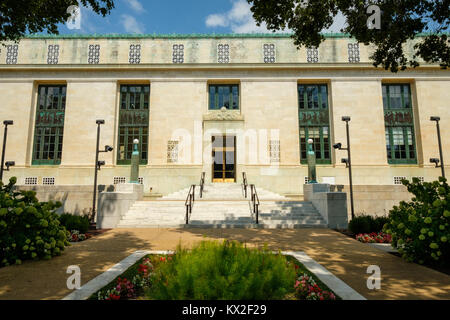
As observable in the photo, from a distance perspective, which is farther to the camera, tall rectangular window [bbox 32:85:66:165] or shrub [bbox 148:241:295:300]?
tall rectangular window [bbox 32:85:66:165]

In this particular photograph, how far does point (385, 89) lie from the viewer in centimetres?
2591

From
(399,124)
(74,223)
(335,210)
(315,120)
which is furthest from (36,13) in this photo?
(399,124)

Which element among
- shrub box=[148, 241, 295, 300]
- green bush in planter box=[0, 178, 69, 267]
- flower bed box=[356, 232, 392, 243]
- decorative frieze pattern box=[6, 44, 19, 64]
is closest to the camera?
shrub box=[148, 241, 295, 300]

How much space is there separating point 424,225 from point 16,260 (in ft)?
33.7

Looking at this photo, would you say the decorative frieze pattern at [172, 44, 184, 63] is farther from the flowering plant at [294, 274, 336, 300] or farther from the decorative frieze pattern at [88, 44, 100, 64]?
the flowering plant at [294, 274, 336, 300]

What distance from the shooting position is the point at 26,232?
704 cm

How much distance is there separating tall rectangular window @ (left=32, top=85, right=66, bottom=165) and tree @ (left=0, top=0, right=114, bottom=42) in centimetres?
1513

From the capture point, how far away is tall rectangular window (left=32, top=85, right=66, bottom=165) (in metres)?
25.2

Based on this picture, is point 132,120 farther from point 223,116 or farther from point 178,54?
point 223,116

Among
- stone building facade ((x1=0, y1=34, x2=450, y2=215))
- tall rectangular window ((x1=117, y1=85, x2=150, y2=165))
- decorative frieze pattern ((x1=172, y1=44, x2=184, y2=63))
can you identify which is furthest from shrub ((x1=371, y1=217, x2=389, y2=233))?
decorative frieze pattern ((x1=172, y1=44, x2=184, y2=63))

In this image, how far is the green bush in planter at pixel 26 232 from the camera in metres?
6.62

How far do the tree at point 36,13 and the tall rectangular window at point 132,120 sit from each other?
44.5 ft

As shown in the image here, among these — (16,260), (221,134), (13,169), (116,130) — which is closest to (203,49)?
(221,134)

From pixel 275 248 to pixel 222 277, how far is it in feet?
20.2
